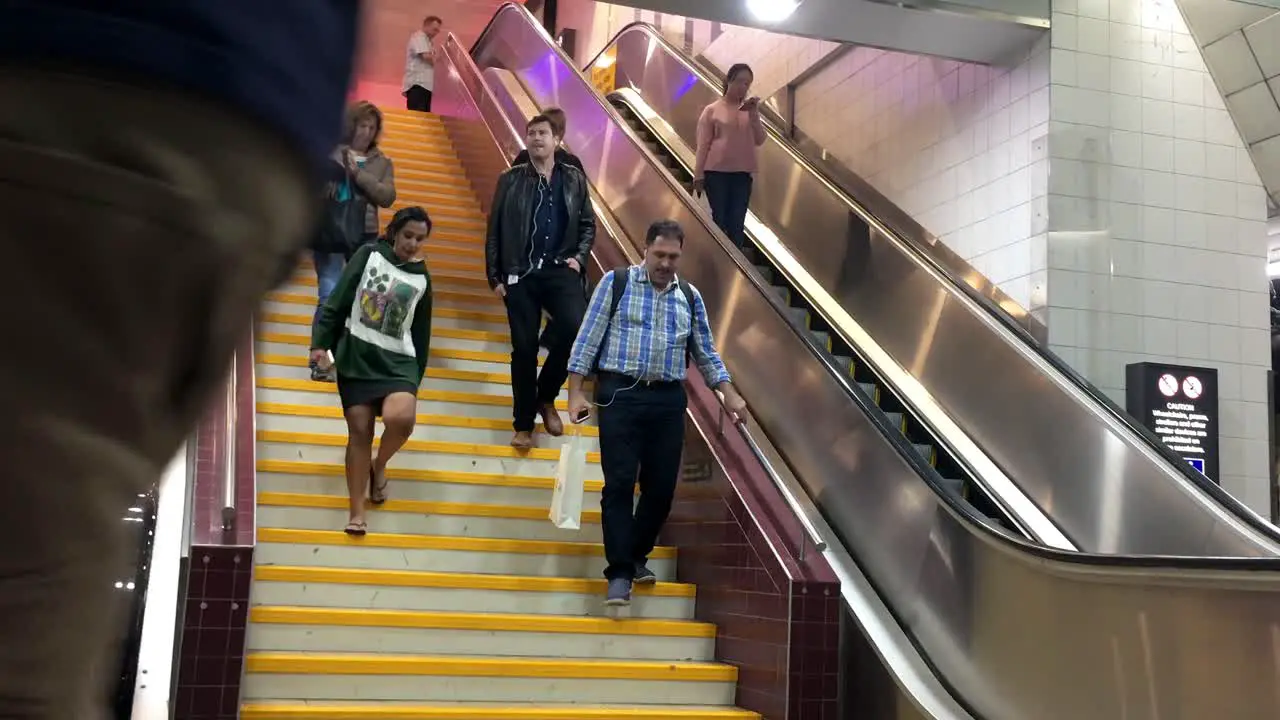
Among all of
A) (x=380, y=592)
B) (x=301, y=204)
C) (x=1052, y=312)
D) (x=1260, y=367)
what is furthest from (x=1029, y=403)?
(x=301, y=204)

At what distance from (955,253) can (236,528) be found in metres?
6.08

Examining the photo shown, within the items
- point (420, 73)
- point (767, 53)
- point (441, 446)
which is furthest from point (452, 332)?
point (420, 73)

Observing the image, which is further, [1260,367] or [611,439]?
[1260,367]

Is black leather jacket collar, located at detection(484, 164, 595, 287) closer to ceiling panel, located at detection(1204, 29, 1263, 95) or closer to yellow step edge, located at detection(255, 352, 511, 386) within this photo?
yellow step edge, located at detection(255, 352, 511, 386)

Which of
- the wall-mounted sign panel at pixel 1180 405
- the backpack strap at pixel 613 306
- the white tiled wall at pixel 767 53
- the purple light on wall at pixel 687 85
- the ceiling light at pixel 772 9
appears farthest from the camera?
the purple light on wall at pixel 687 85

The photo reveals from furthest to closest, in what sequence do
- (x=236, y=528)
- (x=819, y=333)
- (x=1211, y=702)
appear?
(x=819, y=333), (x=236, y=528), (x=1211, y=702)

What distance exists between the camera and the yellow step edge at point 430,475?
5.70 metres

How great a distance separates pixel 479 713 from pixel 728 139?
5.43 m

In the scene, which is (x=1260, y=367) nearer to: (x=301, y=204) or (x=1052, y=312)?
(x=1052, y=312)

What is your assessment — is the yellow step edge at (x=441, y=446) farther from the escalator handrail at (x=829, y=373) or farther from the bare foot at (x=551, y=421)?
the escalator handrail at (x=829, y=373)

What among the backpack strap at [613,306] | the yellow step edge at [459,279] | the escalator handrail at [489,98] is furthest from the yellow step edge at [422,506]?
the escalator handrail at [489,98]

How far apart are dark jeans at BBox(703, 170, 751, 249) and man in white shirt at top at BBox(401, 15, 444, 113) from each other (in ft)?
20.4

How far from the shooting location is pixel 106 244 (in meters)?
0.67

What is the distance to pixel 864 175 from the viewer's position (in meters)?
10.4
